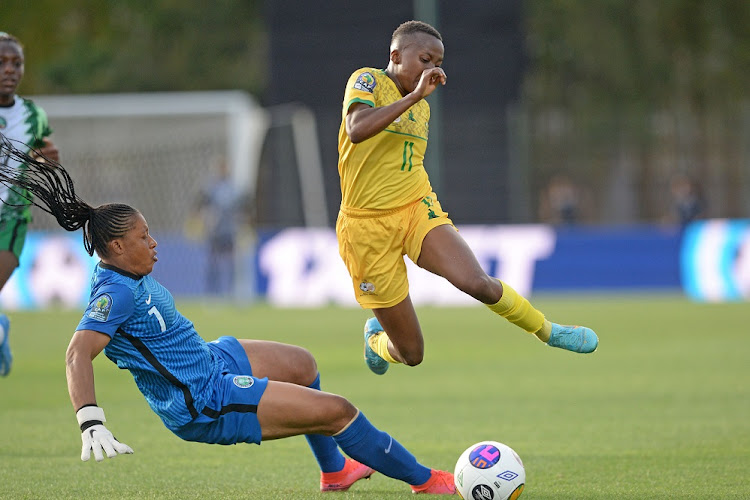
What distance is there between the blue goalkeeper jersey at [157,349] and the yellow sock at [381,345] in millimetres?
1882

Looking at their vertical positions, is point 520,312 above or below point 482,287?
below

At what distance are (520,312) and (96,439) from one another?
274 centimetres

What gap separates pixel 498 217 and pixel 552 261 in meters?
2.64

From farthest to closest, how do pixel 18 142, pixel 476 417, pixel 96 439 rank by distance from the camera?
pixel 476 417 → pixel 18 142 → pixel 96 439

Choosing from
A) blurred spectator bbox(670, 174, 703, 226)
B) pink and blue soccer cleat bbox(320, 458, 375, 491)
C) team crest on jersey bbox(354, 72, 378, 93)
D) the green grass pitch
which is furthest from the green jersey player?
blurred spectator bbox(670, 174, 703, 226)

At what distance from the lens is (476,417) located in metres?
8.64

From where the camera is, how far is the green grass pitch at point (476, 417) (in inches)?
243

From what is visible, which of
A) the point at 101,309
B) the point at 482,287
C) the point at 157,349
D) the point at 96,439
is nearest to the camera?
the point at 96,439

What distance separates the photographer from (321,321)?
1730 centimetres

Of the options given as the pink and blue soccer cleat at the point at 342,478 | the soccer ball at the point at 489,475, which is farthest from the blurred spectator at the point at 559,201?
the soccer ball at the point at 489,475

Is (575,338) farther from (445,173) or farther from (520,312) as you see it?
(445,173)

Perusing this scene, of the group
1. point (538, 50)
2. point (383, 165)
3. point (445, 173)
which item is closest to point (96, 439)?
point (383, 165)

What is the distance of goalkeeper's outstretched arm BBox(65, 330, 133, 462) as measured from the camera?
4.70 metres

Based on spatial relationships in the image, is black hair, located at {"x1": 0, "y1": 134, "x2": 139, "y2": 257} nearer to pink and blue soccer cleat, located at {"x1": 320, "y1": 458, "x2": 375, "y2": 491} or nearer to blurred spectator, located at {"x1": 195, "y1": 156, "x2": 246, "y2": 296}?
pink and blue soccer cleat, located at {"x1": 320, "y1": 458, "x2": 375, "y2": 491}
